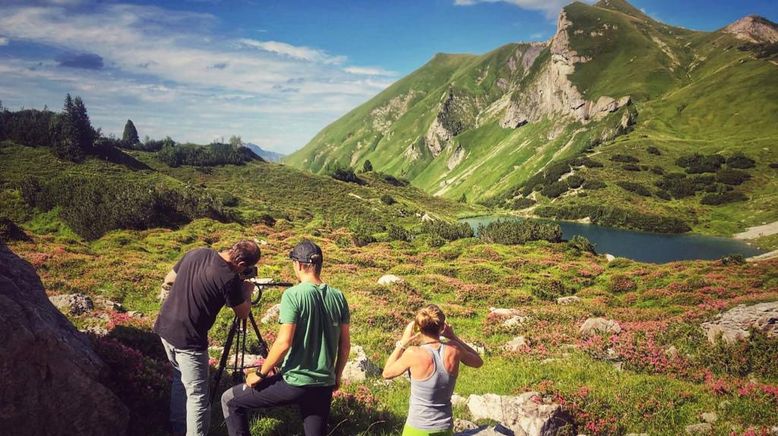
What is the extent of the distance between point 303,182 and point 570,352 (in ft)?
428

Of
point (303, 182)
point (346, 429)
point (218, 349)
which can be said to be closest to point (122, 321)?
point (218, 349)

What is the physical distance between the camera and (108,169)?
99.6m

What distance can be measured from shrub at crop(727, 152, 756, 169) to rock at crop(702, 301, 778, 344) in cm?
14264

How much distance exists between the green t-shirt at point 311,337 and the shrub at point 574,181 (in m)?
148

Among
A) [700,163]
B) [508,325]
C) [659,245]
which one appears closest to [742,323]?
[508,325]

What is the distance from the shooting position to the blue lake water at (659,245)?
77.8 m

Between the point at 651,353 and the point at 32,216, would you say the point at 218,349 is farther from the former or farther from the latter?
the point at 32,216

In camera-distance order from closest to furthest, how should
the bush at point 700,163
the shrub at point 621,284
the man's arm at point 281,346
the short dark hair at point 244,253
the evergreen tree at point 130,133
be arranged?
the man's arm at point 281,346, the short dark hair at point 244,253, the shrub at point 621,284, the bush at point 700,163, the evergreen tree at point 130,133

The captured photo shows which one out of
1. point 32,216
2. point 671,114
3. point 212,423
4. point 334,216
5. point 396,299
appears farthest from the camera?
point 671,114

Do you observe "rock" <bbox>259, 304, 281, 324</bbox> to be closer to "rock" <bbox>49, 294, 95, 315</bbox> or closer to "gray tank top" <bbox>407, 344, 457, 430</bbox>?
"rock" <bbox>49, 294, 95, 315</bbox>

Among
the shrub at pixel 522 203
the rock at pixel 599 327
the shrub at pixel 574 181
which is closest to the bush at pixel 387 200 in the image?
the shrub at pixel 522 203

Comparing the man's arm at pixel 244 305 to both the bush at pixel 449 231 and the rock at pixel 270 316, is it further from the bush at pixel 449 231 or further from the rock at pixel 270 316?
the bush at pixel 449 231

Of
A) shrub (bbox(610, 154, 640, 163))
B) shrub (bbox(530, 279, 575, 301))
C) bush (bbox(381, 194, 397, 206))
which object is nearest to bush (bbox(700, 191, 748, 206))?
shrub (bbox(610, 154, 640, 163))

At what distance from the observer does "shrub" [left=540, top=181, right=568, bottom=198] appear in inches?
5537
